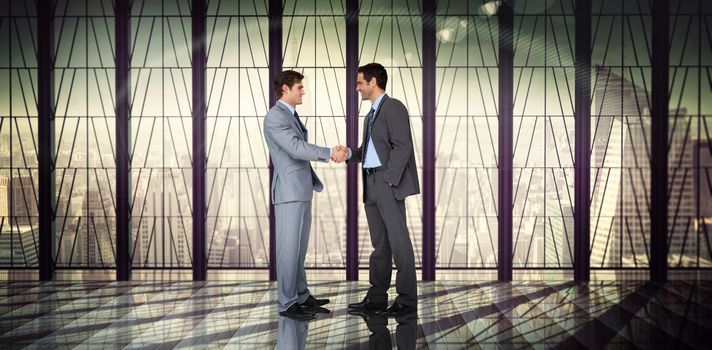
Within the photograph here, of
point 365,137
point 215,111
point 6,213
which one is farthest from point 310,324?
point 6,213

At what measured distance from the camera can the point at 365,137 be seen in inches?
161

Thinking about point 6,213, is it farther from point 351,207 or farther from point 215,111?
point 351,207

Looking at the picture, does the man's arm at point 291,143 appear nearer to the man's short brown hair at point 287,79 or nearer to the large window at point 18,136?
the man's short brown hair at point 287,79

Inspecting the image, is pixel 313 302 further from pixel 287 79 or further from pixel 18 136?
pixel 18 136

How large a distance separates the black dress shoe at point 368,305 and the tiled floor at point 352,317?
0.33ft

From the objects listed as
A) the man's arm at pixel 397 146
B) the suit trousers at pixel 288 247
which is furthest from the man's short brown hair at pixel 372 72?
the suit trousers at pixel 288 247

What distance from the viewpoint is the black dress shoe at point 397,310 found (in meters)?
3.83

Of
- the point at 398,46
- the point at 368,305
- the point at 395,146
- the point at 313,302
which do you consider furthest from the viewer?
the point at 398,46

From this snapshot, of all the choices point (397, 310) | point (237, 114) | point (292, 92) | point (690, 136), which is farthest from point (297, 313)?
point (690, 136)

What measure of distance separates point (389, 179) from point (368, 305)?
2.57 ft

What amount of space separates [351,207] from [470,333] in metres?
1.83

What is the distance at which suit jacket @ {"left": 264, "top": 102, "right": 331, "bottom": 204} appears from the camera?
3814 millimetres

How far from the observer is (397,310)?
387 cm

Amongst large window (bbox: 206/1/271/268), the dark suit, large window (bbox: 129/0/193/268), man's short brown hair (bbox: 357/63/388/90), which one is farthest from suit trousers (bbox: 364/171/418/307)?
large window (bbox: 129/0/193/268)
